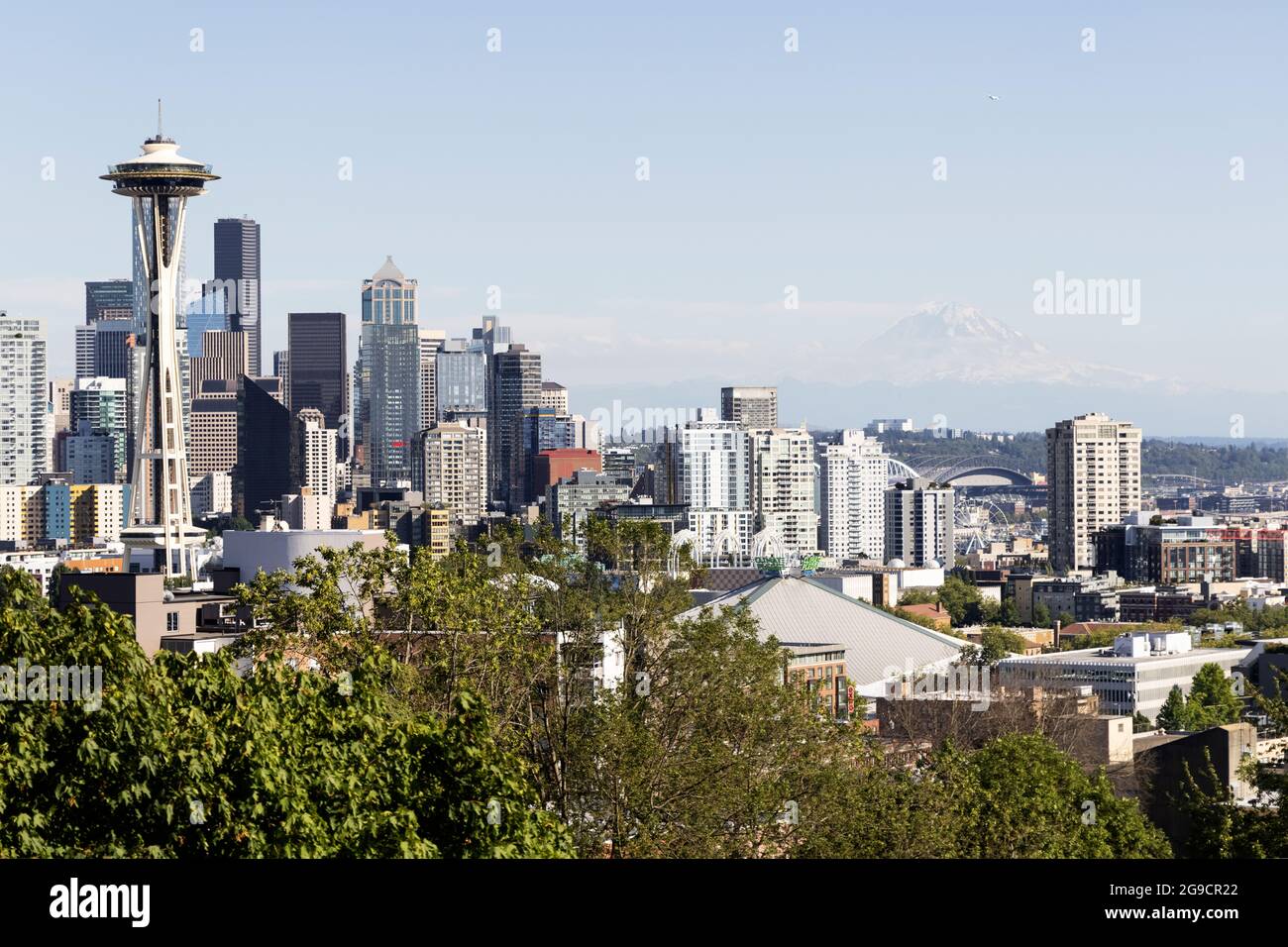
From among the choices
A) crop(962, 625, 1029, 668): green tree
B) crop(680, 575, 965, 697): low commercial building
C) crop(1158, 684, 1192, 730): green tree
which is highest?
crop(680, 575, 965, 697): low commercial building

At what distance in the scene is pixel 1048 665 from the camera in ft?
233

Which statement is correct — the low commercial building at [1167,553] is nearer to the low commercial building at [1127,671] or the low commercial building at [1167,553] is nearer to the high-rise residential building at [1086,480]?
the high-rise residential building at [1086,480]

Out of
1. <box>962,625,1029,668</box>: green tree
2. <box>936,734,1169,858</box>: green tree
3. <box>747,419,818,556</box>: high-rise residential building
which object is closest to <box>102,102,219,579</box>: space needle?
<box>962,625,1029,668</box>: green tree

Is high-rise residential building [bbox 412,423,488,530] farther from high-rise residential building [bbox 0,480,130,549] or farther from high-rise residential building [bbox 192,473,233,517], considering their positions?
high-rise residential building [bbox 0,480,130,549]

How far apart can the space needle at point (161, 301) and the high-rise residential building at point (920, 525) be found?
300 ft

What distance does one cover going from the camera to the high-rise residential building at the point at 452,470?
19138 centimetres

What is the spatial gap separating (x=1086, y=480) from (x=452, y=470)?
2348 inches

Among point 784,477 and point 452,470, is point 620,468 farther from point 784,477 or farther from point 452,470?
point 784,477

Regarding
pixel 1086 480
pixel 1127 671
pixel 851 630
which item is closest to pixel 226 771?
pixel 1127 671

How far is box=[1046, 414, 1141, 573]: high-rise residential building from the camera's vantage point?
16362cm

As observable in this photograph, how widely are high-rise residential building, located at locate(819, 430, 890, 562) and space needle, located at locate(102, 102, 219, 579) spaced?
309 feet

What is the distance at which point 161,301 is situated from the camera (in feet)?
277
